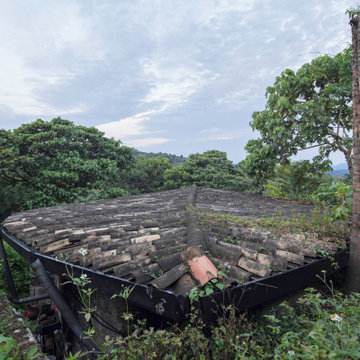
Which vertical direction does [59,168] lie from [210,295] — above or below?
above

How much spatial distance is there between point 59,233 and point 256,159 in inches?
269

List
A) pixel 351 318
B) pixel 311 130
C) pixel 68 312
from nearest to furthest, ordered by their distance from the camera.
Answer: pixel 351 318 < pixel 68 312 < pixel 311 130

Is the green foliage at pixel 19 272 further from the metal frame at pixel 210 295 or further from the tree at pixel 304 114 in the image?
the tree at pixel 304 114

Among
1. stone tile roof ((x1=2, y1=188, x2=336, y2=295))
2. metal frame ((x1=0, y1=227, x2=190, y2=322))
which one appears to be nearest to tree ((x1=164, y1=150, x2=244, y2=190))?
stone tile roof ((x1=2, y1=188, x2=336, y2=295))

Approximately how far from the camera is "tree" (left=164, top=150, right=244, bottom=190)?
1964 centimetres

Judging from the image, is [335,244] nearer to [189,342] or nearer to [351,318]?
[351,318]

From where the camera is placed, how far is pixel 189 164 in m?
21.1

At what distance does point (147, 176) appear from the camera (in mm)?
25500

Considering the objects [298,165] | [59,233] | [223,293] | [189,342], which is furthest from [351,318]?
[298,165]

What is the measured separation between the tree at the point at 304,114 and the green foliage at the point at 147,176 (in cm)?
1738

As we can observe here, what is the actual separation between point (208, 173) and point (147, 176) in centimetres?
800

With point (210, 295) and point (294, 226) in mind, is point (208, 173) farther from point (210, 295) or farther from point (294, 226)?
point (210, 295)

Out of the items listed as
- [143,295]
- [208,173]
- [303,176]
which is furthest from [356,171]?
[208,173]

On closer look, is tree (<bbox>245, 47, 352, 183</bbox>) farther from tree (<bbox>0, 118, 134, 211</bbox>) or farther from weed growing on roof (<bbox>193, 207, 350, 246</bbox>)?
tree (<bbox>0, 118, 134, 211</bbox>)
